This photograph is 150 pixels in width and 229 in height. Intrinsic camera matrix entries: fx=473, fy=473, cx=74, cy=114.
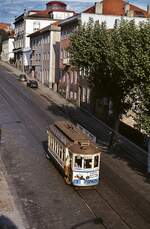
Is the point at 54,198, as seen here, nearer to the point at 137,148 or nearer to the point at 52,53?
the point at 137,148

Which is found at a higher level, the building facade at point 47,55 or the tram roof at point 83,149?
the building facade at point 47,55

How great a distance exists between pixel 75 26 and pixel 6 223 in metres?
49.1

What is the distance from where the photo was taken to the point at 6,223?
2381cm

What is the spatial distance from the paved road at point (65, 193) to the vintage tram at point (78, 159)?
0.80 m

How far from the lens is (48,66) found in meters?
86.5

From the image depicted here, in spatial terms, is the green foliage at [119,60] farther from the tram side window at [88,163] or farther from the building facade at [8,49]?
the building facade at [8,49]

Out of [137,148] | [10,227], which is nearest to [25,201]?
[10,227]

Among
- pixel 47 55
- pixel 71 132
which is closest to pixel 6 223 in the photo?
pixel 71 132

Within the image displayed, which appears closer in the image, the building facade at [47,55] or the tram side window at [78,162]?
the tram side window at [78,162]

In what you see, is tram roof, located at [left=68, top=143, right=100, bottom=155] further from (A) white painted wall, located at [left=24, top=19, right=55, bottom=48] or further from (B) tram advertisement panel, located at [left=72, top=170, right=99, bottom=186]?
(A) white painted wall, located at [left=24, top=19, right=55, bottom=48]

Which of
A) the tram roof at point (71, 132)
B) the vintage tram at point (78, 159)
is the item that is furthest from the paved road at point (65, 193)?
the tram roof at point (71, 132)

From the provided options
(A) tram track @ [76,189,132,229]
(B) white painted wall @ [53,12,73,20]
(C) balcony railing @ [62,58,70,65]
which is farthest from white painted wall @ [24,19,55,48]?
(A) tram track @ [76,189,132,229]

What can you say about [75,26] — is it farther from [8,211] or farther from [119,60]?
[8,211]

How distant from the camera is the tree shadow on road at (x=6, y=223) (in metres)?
23.3
